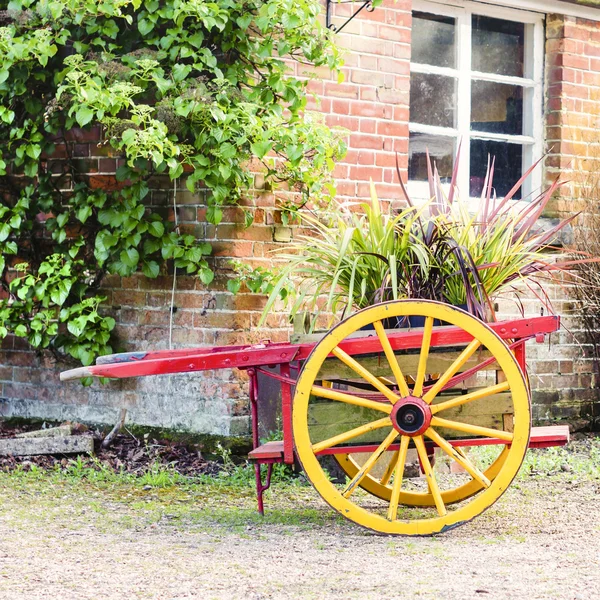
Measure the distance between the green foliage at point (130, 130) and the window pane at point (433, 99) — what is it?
1.01 meters

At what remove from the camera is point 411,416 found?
4.07 metres

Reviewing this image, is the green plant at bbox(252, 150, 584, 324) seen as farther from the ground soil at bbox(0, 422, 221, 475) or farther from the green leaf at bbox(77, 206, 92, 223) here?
the green leaf at bbox(77, 206, 92, 223)

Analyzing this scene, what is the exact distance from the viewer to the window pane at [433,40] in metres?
6.71

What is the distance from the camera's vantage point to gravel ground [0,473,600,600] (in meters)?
3.35

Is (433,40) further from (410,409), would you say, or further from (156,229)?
(410,409)

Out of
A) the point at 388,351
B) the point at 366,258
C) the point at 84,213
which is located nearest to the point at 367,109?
the point at 84,213

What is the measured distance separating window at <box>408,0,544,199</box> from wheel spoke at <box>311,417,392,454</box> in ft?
9.09

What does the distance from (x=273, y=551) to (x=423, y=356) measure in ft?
3.05

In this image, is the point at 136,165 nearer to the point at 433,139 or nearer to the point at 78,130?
the point at 78,130

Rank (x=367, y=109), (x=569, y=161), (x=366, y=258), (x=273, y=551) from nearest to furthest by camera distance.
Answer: (x=273, y=551), (x=366, y=258), (x=367, y=109), (x=569, y=161)

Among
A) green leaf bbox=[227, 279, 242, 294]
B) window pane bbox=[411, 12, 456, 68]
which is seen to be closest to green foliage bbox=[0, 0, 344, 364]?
green leaf bbox=[227, 279, 242, 294]

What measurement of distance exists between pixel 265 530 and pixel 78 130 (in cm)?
291

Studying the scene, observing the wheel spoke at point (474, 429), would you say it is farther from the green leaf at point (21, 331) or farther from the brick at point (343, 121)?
the green leaf at point (21, 331)

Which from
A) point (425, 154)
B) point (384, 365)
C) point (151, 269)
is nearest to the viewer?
point (384, 365)
